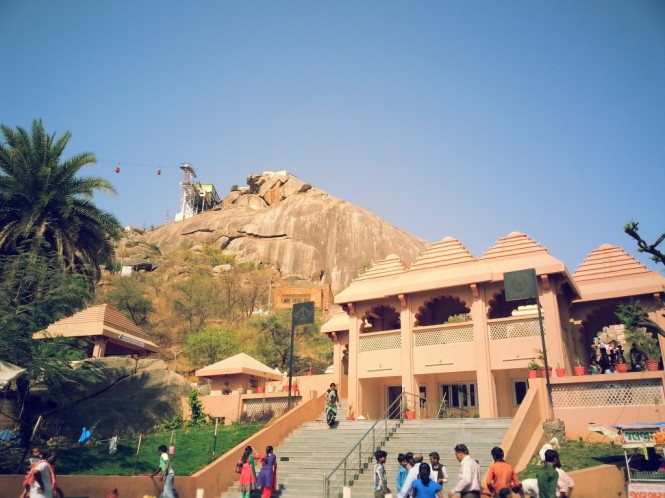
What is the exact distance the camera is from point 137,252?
280 ft

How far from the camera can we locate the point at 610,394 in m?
16.7

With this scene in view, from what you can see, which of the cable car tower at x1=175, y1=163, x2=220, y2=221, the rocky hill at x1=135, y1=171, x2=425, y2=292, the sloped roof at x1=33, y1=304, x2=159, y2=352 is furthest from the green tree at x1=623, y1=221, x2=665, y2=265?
the cable car tower at x1=175, y1=163, x2=220, y2=221

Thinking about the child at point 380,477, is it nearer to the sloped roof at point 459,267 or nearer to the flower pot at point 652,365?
the flower pot at point 652,365

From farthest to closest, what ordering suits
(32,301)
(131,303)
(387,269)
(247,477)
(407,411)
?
(131,303), (387,269), (407,411), (32,301), (247,477)

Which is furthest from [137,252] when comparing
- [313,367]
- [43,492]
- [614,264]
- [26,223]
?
[43,492]

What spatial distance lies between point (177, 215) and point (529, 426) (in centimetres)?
10791

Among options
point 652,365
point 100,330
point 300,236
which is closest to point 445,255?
point 652,365

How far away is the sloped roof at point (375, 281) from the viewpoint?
2473cm

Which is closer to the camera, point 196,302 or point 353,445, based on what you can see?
point 353,445

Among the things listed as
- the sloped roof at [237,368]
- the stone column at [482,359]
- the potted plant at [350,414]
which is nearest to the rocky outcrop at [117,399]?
the sloped roof at [237,368]

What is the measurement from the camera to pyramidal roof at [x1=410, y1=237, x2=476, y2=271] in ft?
78.9

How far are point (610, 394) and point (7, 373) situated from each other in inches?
656

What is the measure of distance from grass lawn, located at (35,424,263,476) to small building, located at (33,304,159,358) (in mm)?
11980

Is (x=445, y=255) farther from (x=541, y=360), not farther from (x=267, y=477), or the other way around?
(x=267, y=477)
